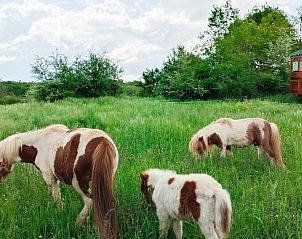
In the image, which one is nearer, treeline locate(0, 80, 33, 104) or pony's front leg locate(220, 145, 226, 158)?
pony's front leg locate(220, 145, 226, 158)

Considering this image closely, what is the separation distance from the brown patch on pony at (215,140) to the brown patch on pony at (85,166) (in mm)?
3257

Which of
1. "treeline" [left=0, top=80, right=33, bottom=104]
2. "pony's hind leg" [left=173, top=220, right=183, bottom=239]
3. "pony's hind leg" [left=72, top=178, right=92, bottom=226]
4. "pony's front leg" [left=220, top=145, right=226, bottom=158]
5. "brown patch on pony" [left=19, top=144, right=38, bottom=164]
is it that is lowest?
"pony's hind leg" [left=173, top=220, right=183, bottom=239]

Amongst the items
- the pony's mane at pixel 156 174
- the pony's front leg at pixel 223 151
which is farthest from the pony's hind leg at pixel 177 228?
the pony's front leg at pixel 223 151

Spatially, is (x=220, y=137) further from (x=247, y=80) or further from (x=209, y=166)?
(x=247, y=80)

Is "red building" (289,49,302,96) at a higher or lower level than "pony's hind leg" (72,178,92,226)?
higher

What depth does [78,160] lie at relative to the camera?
4766mm

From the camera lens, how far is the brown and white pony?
176 inches

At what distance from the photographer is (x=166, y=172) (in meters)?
4.88

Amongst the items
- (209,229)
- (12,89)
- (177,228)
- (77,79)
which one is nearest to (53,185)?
(177,228)

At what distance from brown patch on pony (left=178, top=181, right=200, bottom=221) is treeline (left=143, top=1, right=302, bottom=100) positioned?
73.6ft

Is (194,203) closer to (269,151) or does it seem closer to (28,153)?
(28,153)

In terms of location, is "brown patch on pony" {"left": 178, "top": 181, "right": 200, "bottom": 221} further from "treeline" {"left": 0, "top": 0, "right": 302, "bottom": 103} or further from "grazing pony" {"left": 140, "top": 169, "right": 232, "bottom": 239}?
"treeline" {"left": 0, "top": 0, "right": 302, "bottom": 103}

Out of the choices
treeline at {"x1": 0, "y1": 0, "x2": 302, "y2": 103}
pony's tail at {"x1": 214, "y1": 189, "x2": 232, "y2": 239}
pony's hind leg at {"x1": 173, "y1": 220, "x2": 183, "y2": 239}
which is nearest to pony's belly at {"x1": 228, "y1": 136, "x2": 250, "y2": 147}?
pony's hind leg at {"x1": 173, "y1": 220, "x2": 183, "y2": 239}

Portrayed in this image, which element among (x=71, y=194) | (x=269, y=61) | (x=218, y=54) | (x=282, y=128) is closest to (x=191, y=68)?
(x=218, y=54)
